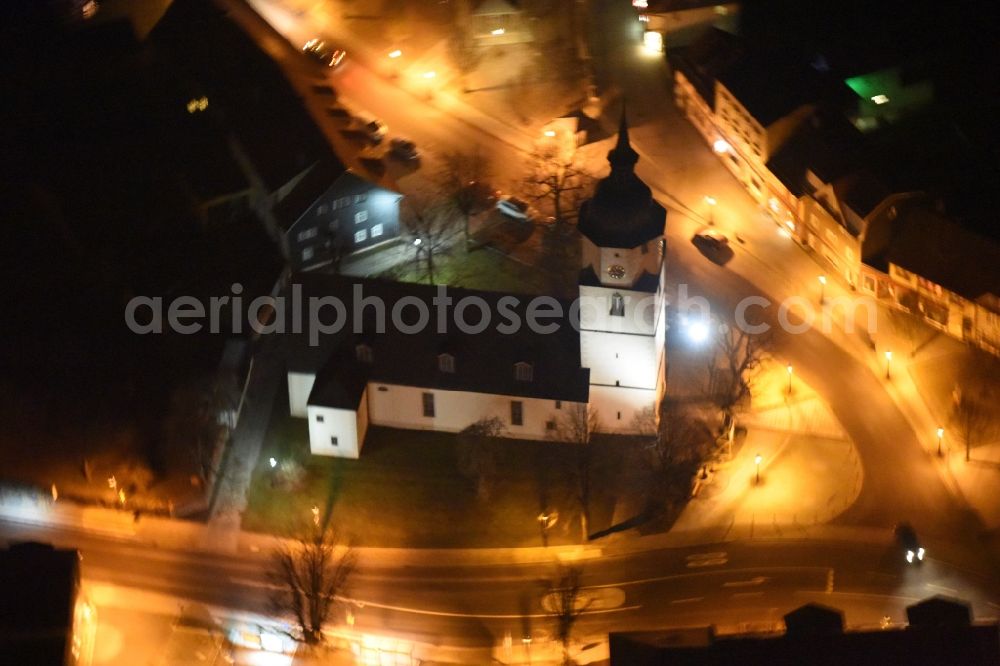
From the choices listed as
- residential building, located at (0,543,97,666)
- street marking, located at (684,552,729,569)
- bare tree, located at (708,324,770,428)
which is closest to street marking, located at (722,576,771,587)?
street marking, located at (684,552,729,569)

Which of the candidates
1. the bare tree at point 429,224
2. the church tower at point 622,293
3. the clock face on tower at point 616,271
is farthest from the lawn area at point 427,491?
the bare tree at point 429,224

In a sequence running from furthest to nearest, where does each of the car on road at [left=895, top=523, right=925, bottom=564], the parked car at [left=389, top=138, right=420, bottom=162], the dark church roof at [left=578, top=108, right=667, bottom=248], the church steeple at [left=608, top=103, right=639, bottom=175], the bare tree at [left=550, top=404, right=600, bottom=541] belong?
1. the parked car at [left=389, top=138, right=420, bottom=162]
2. the bare tree at [left=550, top=404, right=600, bottom=541]
3. the car on road at [left=895, top=523, right=925, bottom=564]
4. the dark church roof at [left=578, top=108, right=667, bottom=248]
5. the church steeple at [left=608, top=103, right=639, bottom=175]

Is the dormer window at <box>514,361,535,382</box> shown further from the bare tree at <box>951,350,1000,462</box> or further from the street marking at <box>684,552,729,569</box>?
the bare tree at <box>951,350,1000,462</box>

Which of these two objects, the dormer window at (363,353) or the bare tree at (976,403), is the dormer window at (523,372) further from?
the bare tree at (976,403)

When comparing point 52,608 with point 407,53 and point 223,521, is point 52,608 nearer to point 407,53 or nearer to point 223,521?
point 223,521

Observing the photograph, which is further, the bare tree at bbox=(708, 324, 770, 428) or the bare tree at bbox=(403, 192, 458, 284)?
the bare tree at bbox=(403, 192, 458, 284)

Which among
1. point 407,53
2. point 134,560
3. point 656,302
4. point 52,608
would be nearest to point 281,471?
point 134,560
